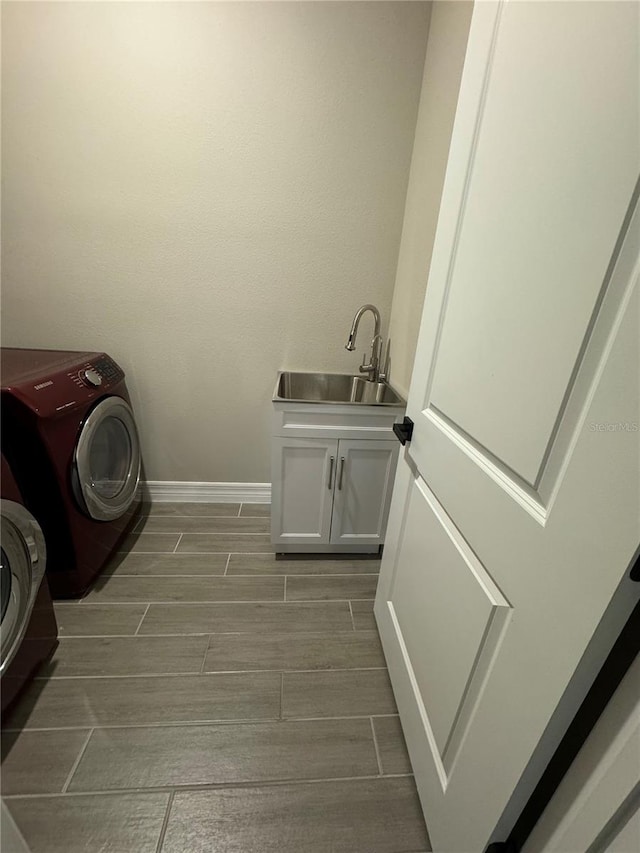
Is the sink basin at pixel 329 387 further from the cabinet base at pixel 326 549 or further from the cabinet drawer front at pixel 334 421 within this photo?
the cabinet base at pixel 326 549

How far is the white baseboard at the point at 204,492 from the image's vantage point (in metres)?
2.32

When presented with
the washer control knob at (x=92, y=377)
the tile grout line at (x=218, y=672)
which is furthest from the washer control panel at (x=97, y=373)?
the tile grout line at (x=218, y=672)

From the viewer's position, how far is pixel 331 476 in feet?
5.83

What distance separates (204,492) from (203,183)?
69.4 inches

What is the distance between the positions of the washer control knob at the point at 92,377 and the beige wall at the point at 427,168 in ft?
4.85

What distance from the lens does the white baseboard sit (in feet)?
7.61

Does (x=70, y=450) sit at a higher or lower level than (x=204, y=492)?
higher

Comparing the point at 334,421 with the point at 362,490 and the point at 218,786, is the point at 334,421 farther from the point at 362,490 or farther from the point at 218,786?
the point at 218,786

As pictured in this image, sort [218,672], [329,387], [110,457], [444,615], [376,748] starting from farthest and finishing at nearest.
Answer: [329,387], [110,457], [218,672], [376,748], [444,615]

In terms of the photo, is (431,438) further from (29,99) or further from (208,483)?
(29,99)

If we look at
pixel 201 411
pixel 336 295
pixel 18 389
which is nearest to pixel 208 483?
pixel 201 411

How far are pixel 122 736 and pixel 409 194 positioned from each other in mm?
2556

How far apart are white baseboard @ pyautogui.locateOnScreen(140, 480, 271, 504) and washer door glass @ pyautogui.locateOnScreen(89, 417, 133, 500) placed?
39 cm

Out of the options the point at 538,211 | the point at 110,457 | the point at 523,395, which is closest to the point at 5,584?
the point at 110,457
